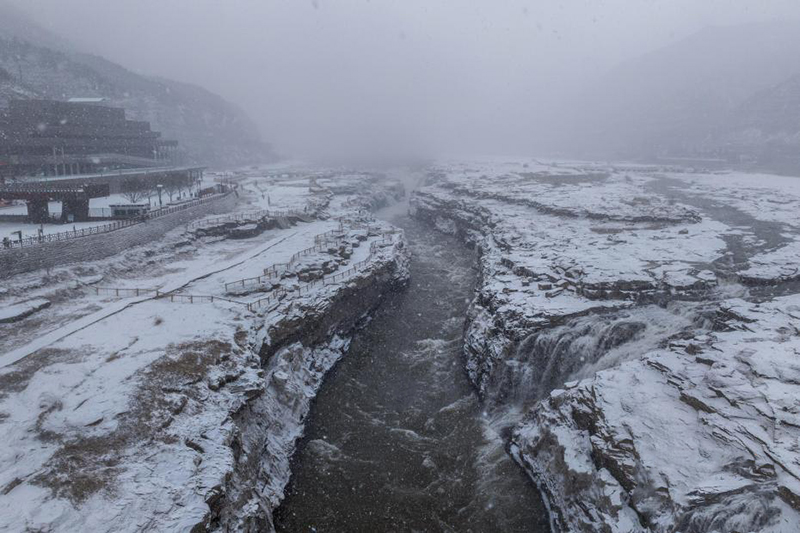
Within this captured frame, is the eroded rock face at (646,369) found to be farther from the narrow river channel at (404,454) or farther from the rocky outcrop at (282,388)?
the rocky outcrop at (282,388)

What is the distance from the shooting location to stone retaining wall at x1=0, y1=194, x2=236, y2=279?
31.5 m

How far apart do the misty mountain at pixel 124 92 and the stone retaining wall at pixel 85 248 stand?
55.0 m

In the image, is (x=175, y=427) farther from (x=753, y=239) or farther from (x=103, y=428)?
(x=753, y=239)

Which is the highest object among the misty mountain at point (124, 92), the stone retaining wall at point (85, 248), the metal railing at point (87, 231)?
the misty mountain at point (124, 92)

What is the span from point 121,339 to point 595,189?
67022 millimetres

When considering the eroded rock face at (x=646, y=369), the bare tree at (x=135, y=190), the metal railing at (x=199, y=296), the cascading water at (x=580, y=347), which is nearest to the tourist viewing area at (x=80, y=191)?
the bare tree at (x=135, y=190)

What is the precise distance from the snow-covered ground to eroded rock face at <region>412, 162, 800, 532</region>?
12046mm

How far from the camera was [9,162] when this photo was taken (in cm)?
5719

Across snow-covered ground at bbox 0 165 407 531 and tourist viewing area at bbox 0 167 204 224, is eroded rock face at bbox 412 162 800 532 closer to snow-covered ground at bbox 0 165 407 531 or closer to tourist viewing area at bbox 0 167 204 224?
snow-covered ground at bbox 0 165 407 531

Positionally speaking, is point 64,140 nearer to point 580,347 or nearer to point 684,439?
point 580,347

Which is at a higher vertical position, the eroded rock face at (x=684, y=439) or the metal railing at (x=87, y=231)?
the metal railing at (x=87, y=231)

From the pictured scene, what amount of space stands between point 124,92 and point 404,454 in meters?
140

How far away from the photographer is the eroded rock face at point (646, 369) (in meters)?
16.5

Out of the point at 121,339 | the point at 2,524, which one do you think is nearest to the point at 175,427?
the point at 2,524
